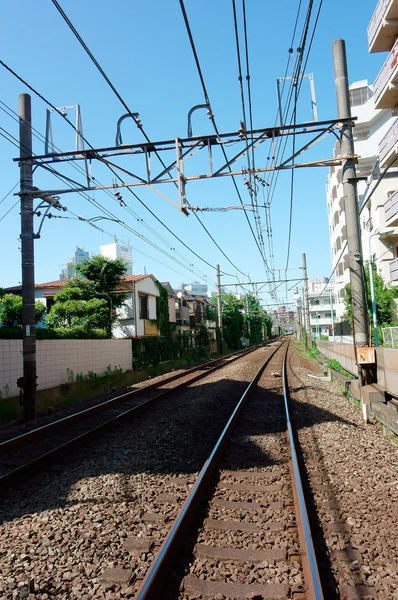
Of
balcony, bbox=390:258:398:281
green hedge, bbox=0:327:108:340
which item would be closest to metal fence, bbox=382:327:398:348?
green hedge, bbox=0:327:108:340

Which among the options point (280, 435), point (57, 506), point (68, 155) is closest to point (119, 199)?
point (68, 155)

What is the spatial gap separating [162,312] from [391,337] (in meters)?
22.8

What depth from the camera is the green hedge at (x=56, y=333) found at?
14016 millimetres

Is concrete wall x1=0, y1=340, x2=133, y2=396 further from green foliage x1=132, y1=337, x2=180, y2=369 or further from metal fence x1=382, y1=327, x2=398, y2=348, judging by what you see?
metal fence x1=382, y1=327, x2=398, y2=348

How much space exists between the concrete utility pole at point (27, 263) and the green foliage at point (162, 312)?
21011 mm

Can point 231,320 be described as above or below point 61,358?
above

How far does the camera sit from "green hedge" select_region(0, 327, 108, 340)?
552 inches

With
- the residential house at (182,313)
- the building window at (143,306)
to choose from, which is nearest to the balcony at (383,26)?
the building window at (143,306)

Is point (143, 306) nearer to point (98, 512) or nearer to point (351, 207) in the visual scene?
point (351, 207)

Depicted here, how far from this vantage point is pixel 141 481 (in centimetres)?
552

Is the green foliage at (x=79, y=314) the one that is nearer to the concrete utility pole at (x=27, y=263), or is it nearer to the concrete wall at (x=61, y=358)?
the concrete wall at (x=61, y=358)

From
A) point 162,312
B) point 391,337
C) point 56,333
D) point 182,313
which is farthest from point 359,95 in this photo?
point 56,333

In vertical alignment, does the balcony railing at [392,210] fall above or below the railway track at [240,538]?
above

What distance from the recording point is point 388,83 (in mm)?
14875
